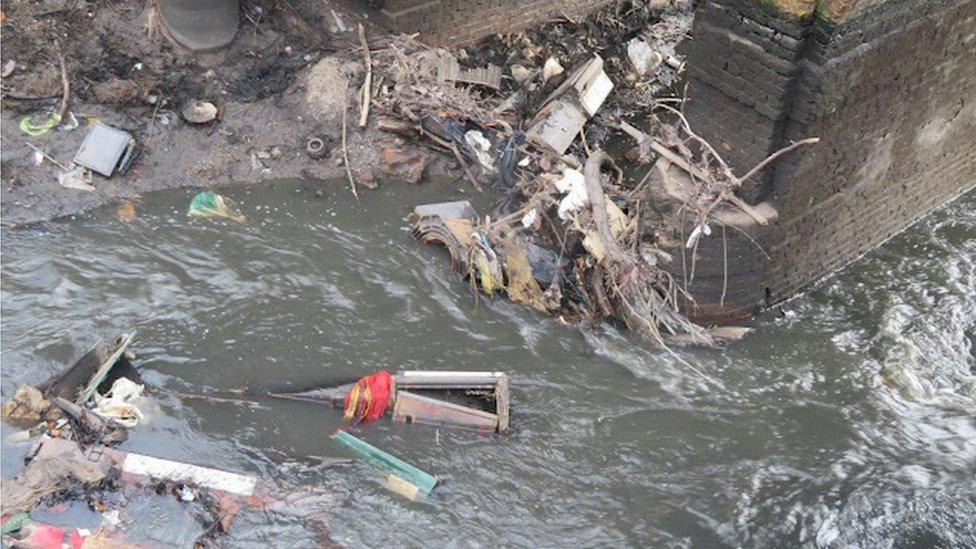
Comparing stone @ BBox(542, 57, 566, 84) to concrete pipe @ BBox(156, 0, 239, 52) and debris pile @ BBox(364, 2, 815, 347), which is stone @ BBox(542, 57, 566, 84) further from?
concrete pipe @ BBox(156, 0, 239, 52)

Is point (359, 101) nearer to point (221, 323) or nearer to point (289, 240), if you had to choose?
point (289, 240)

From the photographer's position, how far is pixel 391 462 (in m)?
5.02

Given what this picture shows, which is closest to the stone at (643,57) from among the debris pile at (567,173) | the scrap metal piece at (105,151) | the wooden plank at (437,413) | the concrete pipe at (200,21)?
the debris pile at (567,173)

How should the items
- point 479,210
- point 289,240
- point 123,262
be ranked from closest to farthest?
1. point 123,262
2. point 289,240
3. point 479,210

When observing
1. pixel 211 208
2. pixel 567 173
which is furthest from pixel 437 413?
pixel 211 208

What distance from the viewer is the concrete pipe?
7289 mm

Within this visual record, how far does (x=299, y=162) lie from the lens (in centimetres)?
740

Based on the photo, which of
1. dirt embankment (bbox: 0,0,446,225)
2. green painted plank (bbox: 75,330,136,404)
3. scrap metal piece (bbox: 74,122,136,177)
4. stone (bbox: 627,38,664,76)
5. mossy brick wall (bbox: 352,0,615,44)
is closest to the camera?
green painted plank (bbox: 75,330,136,404)

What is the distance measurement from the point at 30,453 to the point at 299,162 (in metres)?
3.34

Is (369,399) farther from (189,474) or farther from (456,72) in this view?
(456,72)

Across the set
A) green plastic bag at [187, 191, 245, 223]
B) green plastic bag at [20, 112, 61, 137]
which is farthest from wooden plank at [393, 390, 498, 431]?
green plastic bag at [20, 112, 61, 137]

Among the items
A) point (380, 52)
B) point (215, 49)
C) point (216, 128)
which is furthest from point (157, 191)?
point (380, 52)

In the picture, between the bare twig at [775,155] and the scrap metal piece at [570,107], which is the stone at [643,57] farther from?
the bare twig at [775,155]

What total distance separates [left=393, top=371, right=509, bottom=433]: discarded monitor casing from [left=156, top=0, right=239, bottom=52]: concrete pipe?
3.74 meters
